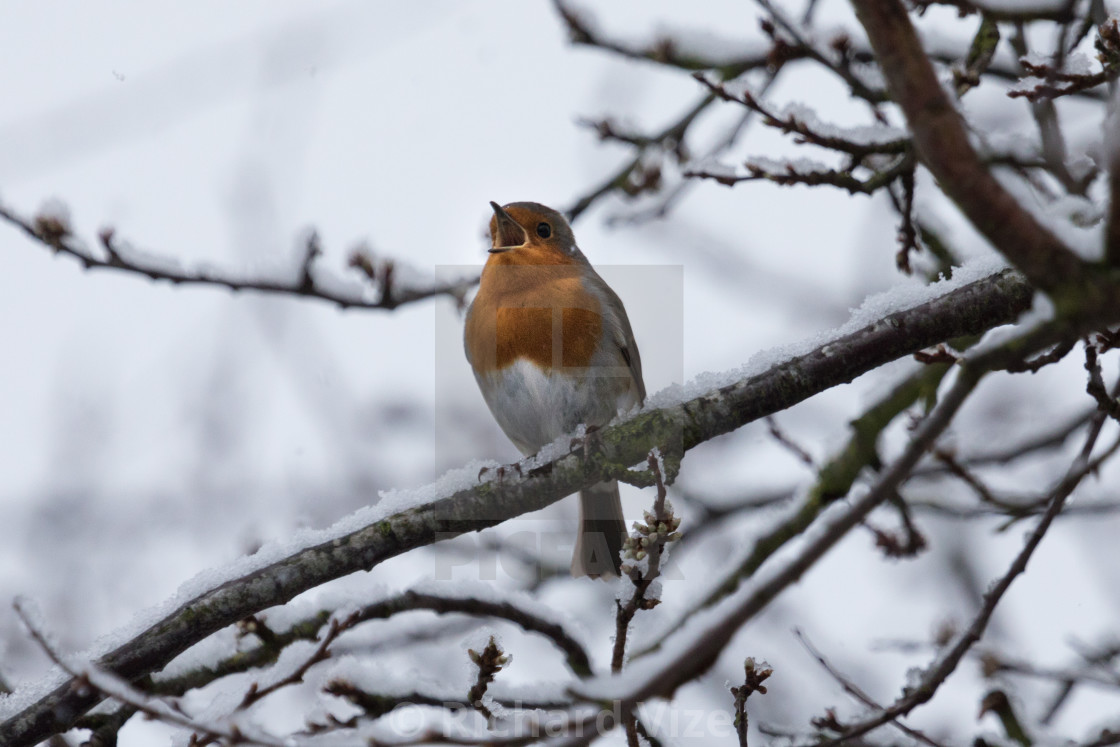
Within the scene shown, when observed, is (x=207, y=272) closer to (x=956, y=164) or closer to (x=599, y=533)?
(x=599, y=533)

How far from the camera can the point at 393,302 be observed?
4402 mm

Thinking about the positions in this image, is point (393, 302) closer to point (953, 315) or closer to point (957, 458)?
point (953, 315)

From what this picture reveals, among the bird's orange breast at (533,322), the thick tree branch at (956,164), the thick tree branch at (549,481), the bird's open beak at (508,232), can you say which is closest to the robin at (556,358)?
the bird's orange breast at (533,322)

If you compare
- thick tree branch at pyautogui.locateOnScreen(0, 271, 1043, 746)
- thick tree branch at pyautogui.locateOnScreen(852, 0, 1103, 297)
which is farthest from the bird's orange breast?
thick tree branch at pyautogui.locateOnScreen(852, 0, 1103, 297)

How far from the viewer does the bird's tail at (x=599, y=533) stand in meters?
4.86

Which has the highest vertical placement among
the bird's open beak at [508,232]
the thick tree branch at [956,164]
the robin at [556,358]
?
the bird's open beak at [508,232]

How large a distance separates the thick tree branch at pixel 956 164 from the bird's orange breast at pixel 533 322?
3258mm

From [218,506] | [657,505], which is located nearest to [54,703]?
[657,505]

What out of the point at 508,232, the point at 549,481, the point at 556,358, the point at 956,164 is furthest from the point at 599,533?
the point at 956,164

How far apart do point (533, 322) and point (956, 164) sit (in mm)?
3346

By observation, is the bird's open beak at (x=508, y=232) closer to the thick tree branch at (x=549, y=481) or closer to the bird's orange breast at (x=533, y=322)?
the bird's orange breast at (x=533, y=322)

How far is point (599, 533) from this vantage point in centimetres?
509

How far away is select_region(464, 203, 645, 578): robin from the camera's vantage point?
4629 millimetres

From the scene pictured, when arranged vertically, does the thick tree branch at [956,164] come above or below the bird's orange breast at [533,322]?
below
